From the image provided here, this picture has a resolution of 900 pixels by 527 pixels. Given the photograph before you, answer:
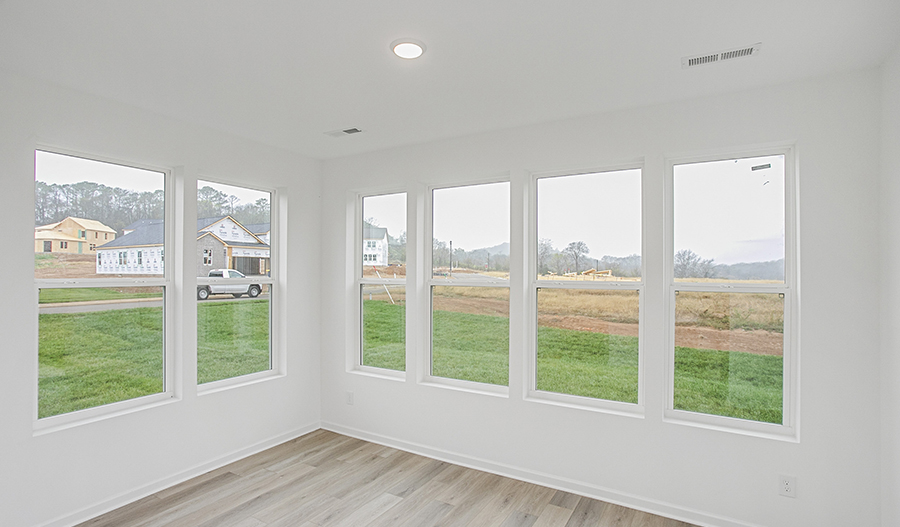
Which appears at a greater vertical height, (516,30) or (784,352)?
(516,30)

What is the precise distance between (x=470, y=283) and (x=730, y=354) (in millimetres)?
1923

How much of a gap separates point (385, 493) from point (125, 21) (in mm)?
3090

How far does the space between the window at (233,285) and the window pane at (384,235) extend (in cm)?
89

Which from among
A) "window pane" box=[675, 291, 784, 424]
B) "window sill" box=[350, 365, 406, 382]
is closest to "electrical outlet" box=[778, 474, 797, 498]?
"window pane" box=[675, 291, 784, 424]

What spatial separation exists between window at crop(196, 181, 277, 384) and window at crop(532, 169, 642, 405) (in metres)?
2.41

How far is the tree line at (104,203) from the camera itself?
2943 mm

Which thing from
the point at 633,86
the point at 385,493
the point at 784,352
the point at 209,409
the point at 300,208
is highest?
the point at 633,86

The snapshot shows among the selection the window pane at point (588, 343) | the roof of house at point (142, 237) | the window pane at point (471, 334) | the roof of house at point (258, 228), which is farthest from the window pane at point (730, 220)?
the roof of house at point (142, 237)

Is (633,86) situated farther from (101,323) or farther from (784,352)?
(101,323)

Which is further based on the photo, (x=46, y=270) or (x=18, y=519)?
(x=46, y=270)

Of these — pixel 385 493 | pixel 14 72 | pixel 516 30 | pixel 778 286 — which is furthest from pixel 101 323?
pixel 778 286

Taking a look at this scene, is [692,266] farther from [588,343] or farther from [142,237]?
[142,237]

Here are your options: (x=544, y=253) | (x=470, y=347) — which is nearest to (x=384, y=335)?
(x=470, y=347)

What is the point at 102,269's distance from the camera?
126 inches
